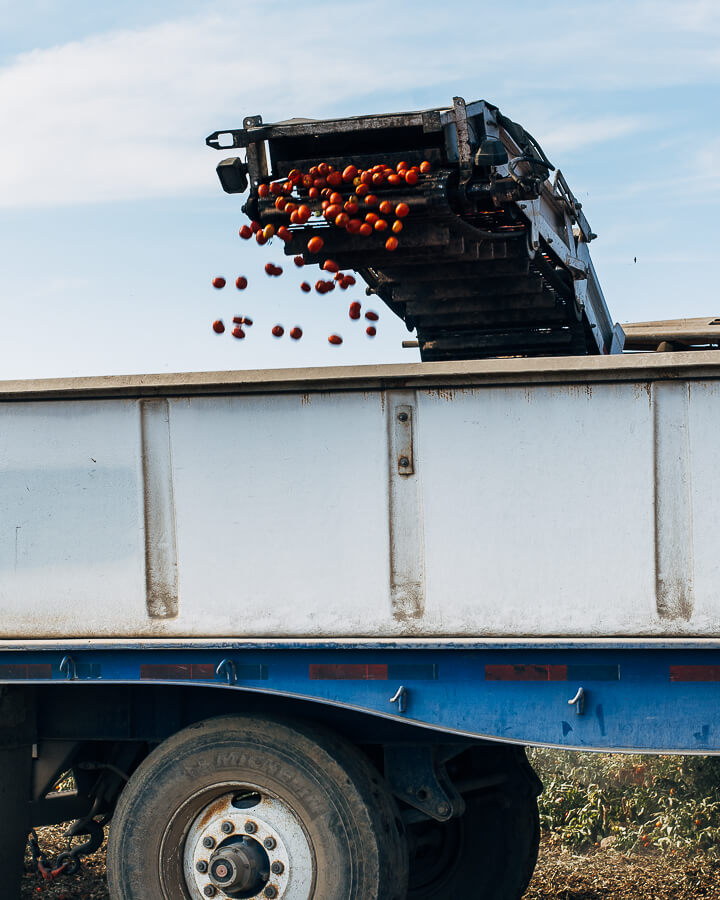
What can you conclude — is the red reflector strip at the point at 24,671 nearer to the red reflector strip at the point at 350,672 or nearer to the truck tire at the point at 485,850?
the red reflector strip at the point at 350,672

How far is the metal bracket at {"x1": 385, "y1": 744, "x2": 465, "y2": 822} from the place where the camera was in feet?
15.8

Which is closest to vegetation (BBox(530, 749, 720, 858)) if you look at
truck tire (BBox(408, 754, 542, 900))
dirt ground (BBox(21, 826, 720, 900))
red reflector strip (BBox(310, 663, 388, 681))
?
dirt ground (BBox(21, 826, 720, 900))

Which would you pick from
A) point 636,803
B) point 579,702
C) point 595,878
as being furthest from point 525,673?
point 636,803

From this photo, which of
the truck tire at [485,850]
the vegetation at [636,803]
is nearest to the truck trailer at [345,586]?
the truck tire at [485,850]

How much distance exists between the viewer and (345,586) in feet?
14.9

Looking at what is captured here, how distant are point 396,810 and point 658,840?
318cm

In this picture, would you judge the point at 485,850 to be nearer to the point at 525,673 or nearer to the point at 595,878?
the point at 595,878

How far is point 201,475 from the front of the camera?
470 centimetres

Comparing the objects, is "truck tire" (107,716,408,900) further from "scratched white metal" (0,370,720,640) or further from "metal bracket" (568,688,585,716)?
"metal bracket" (568,688,585,716)

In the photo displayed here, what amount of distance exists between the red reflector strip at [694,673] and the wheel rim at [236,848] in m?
1.62

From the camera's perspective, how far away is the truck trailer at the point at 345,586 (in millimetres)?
4371

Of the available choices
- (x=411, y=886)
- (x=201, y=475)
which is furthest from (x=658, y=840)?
(x=201, y=475)

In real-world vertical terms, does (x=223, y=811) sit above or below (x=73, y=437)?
below

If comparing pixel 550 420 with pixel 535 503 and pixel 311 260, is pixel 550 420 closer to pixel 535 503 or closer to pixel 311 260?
pixel 535 503
